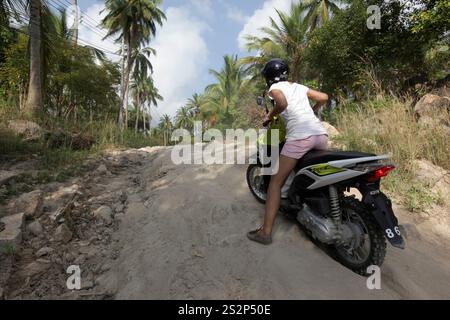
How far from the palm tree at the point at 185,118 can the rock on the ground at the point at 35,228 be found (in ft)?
137

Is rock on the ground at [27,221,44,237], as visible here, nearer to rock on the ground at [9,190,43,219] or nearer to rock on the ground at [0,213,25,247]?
rock on the ground at [0,213,25,247]

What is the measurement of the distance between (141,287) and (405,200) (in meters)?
3.35

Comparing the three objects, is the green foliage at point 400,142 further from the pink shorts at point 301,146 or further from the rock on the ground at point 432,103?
the pink shorts at point 301,146

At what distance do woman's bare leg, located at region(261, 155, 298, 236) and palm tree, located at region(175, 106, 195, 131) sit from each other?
42.1 m

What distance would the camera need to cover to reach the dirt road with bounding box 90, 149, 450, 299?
7.70 ft

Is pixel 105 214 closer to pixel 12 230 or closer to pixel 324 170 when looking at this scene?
pixel 12 230

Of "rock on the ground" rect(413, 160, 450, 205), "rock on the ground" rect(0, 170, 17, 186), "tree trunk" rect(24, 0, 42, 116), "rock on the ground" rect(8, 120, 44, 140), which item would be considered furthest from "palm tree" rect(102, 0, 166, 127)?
"rock on the ground" rect(413, 160, 450, 205)


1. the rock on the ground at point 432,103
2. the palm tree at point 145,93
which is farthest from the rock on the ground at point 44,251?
the palm tree at point 145,93

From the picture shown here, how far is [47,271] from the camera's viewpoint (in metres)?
2.72

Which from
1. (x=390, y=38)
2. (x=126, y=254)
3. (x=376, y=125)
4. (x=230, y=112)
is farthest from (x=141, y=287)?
(x=230, y=112)

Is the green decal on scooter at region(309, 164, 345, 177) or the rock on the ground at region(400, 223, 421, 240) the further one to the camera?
the rock on the ground at region(400, 223, 421, 240)

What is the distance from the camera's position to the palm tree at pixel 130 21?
23.2 metres

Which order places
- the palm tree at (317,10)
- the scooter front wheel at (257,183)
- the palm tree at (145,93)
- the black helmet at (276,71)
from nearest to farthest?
the black helmet at (276,71)
the scooter front wheel at (257,183)
the palm tree at (317,10)
the palm tree at (145,93)

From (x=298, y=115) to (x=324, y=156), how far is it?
18.7 inches
